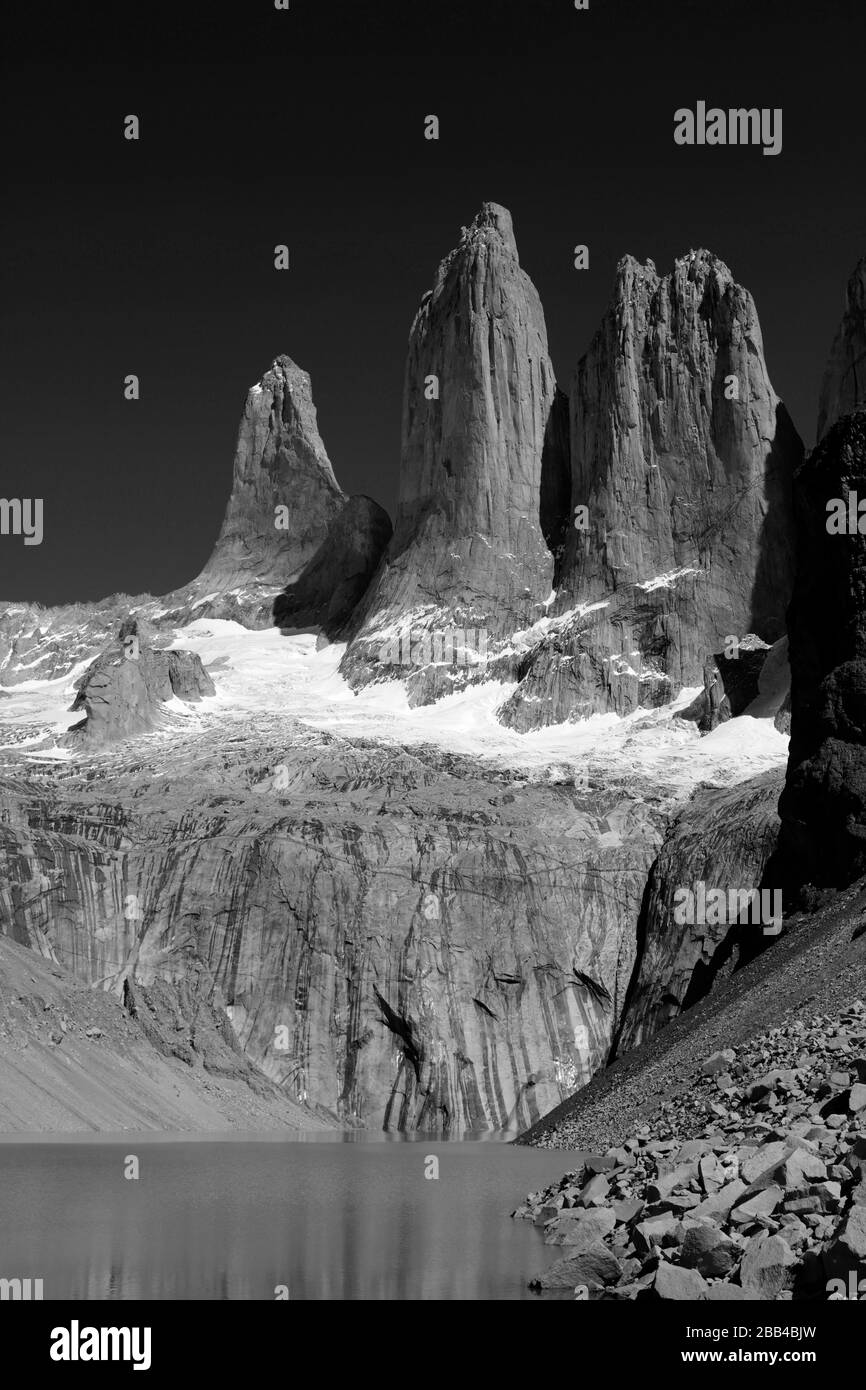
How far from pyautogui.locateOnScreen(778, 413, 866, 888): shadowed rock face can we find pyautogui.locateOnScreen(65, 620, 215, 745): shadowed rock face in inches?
4369

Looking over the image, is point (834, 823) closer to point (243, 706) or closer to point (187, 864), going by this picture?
point (187, 864)

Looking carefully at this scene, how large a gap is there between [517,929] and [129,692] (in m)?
62.1

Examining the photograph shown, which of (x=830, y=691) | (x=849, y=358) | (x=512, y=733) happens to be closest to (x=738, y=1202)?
(x=830, y=691)

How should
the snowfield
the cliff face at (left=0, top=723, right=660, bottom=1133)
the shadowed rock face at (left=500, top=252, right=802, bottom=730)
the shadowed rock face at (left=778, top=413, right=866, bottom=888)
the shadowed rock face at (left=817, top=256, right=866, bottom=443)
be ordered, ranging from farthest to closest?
the shadowed rock face at (left=500, top=252, right=802, bottom=730), the shadowed rock face at (left=817, top=256, right=866, bottom=443), the snowfield, the cliff face at (left=0, top=723, right=660, bottom=1133), the shadowed rock face at (left=778, top=413, right=866, bottom=888)

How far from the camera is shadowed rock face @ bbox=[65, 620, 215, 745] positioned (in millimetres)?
176625

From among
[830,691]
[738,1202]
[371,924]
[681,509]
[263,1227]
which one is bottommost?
[263,1227]

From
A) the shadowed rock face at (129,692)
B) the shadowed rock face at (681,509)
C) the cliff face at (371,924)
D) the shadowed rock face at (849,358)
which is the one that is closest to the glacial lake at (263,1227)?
the cliff face at (371,924)

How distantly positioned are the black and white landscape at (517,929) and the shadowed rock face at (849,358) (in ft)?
1.55

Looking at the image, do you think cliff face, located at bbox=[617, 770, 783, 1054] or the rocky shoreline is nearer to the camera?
the rocky shoreline

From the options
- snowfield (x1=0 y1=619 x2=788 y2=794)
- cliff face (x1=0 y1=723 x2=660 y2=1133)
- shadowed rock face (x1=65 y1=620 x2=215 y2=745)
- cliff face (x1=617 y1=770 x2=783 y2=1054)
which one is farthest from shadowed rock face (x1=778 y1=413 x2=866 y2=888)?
shadowed rock face (x1=65 y1=620 x2=215 y2=745)

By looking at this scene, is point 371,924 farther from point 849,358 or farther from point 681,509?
point 849,358

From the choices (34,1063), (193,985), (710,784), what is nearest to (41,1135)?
(34,1063)

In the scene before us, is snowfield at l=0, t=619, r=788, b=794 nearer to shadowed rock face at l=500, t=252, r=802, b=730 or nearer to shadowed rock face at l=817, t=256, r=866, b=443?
shadowed rock face at l=500, t=252, r=802, b=730

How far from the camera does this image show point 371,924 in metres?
134
